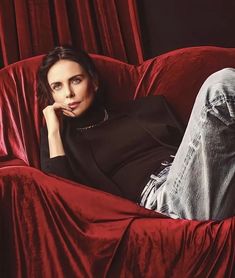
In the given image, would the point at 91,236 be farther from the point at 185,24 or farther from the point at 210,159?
the point at 185,24

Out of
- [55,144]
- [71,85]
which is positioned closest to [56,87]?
[71,85]

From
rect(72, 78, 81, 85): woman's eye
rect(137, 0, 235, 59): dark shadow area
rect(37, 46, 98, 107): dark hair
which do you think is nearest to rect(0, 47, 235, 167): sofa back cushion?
rect(37, 46, 98, 107): dark hair

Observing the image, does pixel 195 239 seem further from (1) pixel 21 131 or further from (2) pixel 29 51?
(2) pixel 29 51

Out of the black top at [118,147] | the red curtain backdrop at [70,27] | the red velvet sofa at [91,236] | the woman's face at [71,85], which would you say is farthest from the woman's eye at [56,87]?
the red velvet sofa at [91,236]

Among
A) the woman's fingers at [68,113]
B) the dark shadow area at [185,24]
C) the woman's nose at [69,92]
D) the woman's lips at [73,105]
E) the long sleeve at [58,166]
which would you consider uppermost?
the dark shadow area at [185,24]

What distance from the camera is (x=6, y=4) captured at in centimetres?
193

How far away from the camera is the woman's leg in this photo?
1095mm

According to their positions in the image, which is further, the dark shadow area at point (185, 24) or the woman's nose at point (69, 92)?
the dark shadow area at point (185, 24)

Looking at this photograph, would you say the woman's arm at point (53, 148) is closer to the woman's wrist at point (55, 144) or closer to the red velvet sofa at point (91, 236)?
the woman's wrist at point (55, 144)

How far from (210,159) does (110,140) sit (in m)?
0.52

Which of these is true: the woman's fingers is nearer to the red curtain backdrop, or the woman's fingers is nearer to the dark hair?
the dark hair

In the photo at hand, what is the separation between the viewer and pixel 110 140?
1.56 meters

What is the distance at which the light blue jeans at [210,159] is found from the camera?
109 cm

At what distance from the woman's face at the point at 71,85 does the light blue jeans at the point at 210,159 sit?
0.54 m
